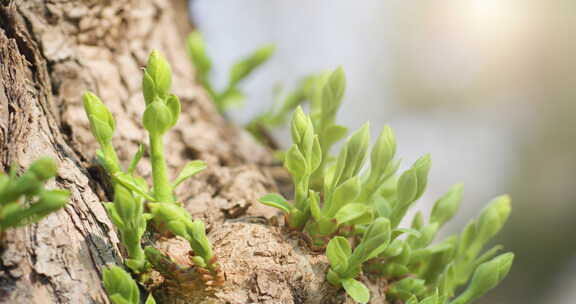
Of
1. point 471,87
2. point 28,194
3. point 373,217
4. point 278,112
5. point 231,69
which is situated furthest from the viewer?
point 471,87

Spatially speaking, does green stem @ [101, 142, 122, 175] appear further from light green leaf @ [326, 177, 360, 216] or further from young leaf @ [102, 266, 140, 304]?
light green leaf @ [326, 177, 360, 216]

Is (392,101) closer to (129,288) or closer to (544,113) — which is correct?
(544,113)

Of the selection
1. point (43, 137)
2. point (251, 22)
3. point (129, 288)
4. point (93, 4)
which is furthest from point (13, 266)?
point (251, 22)

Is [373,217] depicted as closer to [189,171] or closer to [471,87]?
[189,171]

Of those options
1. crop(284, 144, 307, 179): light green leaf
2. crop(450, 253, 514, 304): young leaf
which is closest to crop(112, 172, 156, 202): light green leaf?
crop(284, 144, 307, 179): light green leaf

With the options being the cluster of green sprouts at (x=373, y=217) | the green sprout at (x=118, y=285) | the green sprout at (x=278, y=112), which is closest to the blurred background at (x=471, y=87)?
the green sprout at (x=278, y=112)

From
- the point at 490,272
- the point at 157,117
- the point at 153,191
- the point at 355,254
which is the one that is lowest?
the point at 490,272

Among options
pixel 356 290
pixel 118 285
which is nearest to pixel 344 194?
pixel 356 290
